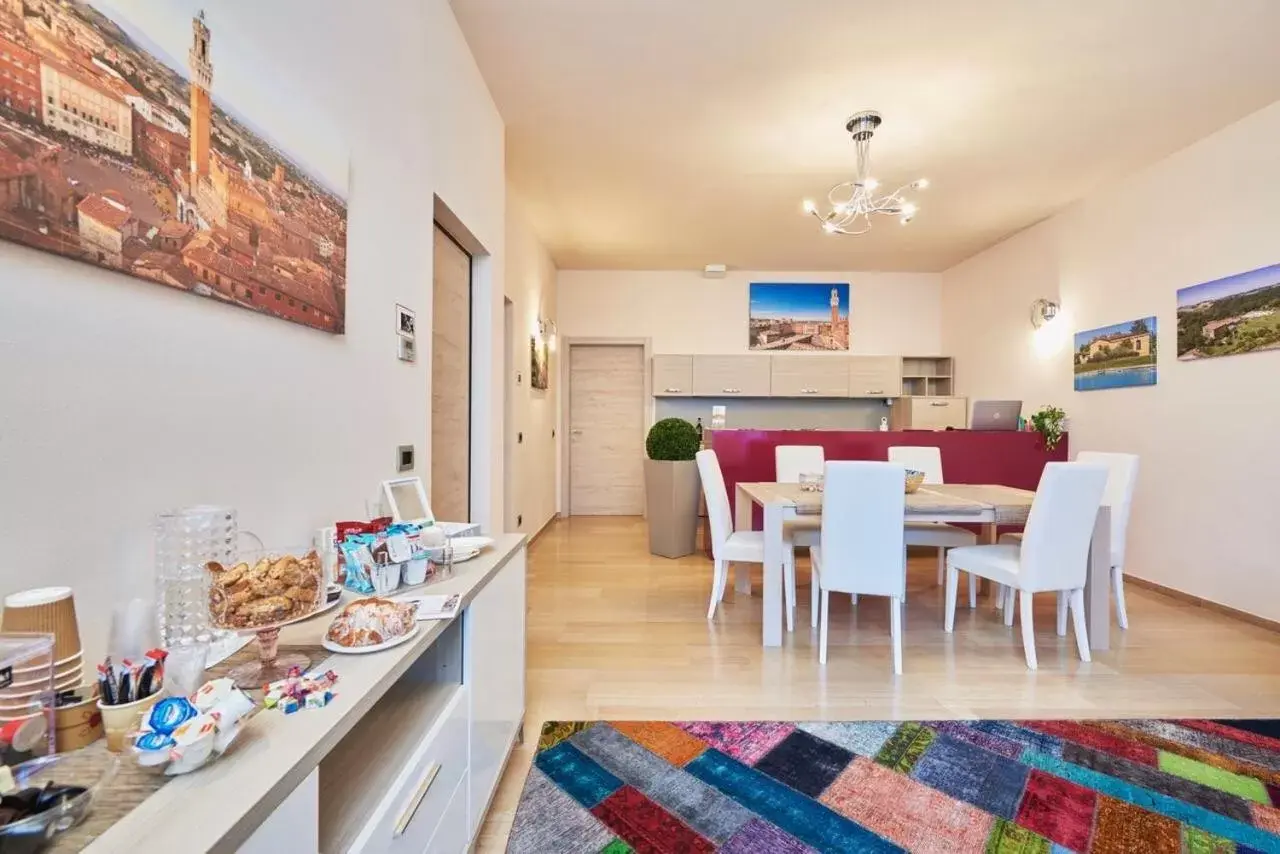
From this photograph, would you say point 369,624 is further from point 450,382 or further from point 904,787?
point 450,382

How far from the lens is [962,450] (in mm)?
4637

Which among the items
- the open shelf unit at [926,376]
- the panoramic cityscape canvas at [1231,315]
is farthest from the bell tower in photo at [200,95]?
the open shelf unit at [926,376]

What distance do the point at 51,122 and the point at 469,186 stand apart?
207cm

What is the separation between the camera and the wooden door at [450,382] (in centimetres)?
258

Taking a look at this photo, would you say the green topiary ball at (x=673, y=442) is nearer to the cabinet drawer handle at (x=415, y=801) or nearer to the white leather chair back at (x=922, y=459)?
the white leather chair back at (x=922, y=459)

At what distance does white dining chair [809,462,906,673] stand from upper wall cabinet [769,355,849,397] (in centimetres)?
388

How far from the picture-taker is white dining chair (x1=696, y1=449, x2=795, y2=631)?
10.2 ft

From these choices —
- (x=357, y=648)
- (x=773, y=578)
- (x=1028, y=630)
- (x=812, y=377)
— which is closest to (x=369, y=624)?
(x=357, y=648)

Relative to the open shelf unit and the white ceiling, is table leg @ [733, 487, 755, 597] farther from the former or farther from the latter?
the open shelf unit

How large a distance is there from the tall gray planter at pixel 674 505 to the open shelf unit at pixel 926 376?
3.37m

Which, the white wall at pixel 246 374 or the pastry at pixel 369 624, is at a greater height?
the white wall at pixel 246 374

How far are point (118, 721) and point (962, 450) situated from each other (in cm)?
521

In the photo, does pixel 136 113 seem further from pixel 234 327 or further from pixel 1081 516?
pixel 1081 516

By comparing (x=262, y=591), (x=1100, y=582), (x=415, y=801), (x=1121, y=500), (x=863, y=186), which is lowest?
(x=1100, y=582)
